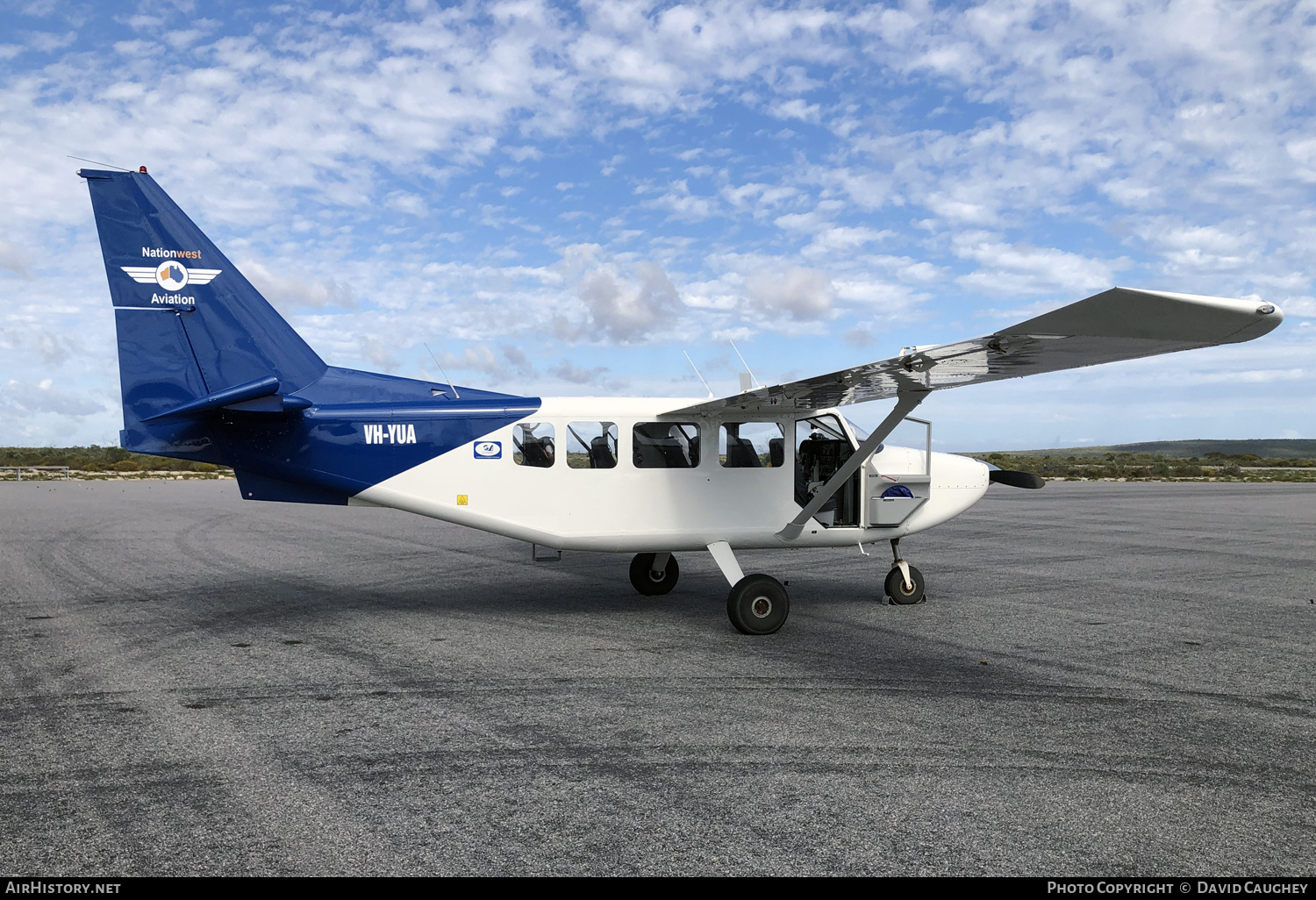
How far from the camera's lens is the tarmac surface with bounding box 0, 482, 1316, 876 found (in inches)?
145

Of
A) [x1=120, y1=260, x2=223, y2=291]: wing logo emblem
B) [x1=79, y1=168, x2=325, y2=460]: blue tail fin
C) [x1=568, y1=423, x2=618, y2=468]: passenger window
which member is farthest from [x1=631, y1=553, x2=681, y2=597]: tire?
[x1=120, y1=260, x2=223, y2=291]: wing logo emblem

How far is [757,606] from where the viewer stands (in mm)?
8391

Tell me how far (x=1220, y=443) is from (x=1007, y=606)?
220066 millimetres

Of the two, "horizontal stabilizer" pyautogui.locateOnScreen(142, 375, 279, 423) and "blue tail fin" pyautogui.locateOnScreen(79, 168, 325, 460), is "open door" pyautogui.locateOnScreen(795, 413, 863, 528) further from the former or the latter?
"blue tail fin" pyautogui.locateOnScreen(79, 168, 325, 460)

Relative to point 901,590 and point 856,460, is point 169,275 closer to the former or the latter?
point 856,460

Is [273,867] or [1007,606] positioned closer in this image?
[273,867]

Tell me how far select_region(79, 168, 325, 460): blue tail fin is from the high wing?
4.52 m

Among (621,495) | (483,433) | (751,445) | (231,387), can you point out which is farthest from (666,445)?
(231,387)

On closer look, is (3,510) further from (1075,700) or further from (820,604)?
(1075,700)

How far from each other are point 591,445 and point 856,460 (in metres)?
2.78

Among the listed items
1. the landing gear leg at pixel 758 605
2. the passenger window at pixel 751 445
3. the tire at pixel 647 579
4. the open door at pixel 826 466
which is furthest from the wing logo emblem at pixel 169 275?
the open door at pixel 826 466

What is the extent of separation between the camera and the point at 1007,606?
1009cm
